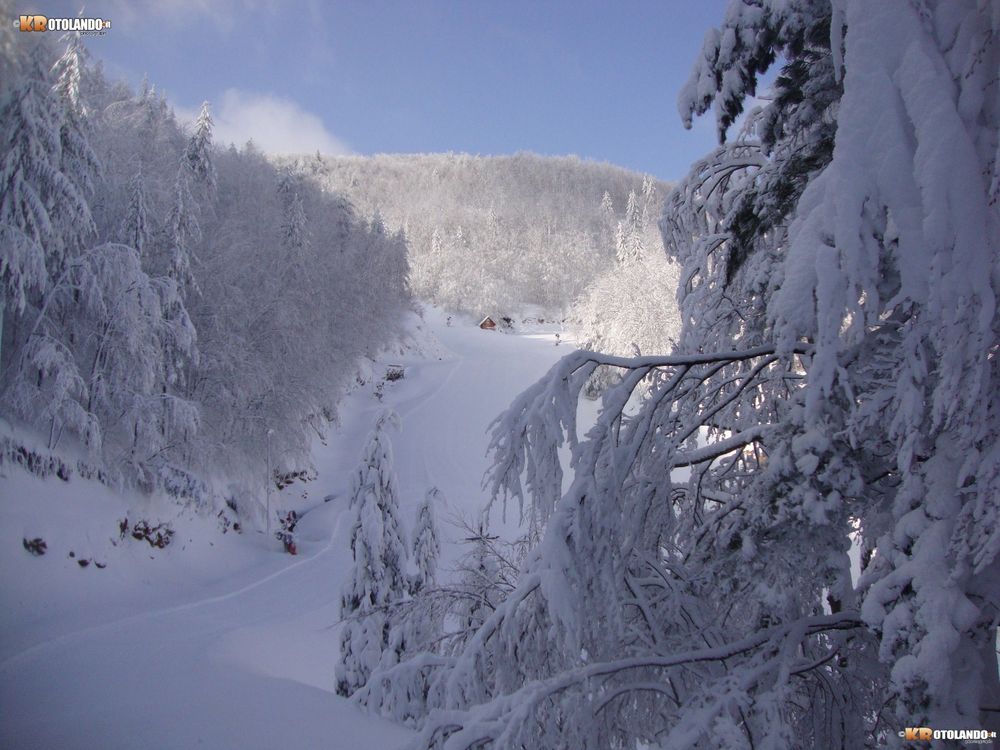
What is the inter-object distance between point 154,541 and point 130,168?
9.74 m

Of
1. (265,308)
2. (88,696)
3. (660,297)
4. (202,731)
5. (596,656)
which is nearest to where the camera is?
(596,656)

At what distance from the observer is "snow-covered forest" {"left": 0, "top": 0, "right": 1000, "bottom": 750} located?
2.08m

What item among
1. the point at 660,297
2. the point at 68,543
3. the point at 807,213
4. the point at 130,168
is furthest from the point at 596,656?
the point at 660,297

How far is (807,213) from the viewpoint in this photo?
2.36 metres

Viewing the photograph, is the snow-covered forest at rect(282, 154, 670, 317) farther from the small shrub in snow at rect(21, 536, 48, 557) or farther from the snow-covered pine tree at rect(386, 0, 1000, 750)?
the snow-covered pine tree at rect(386, 0, 1000, 750)

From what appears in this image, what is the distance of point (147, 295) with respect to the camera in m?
15.3

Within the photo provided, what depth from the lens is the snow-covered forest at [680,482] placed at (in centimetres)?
208

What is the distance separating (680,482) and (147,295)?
49.9 feet

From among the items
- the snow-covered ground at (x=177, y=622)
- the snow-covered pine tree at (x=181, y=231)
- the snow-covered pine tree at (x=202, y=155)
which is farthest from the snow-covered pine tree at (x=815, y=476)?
the snow-covered pine tree at (x=202, y=155)

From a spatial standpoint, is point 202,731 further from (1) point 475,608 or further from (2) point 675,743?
(2) point 675,743

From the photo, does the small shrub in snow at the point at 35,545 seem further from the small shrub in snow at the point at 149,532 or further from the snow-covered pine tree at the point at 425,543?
the snow-covered pine tree at the point at 425,543

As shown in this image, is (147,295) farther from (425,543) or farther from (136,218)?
(425,543)

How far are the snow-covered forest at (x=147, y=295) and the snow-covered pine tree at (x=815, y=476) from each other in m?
3.28

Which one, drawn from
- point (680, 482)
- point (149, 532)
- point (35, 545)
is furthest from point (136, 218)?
point (680, 482)
